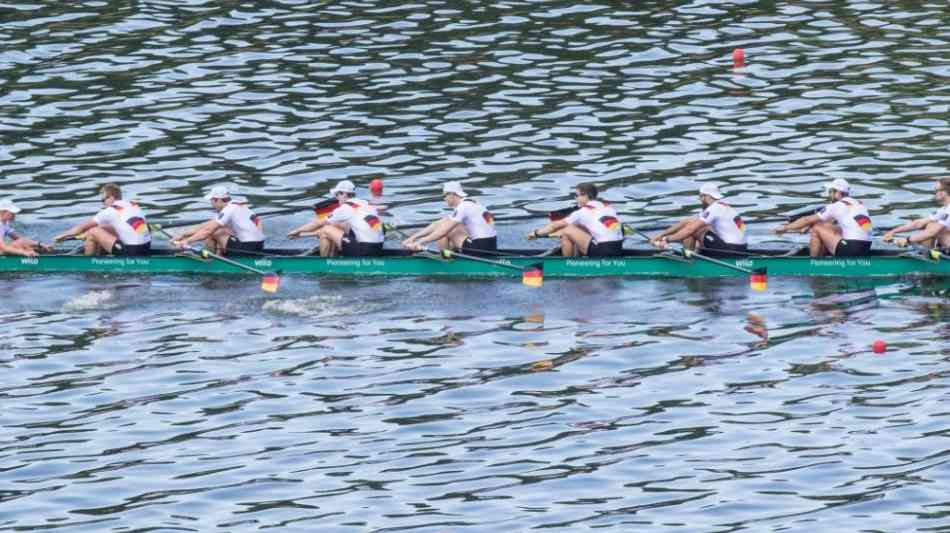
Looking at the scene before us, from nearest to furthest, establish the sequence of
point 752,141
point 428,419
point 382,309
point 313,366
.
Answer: point 428,419 < point 313,366 < point 382,309 < point 752,141

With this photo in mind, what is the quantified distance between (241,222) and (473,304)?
208 inches

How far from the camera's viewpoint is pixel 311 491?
83.4 feet

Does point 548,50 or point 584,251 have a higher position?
point 548,50

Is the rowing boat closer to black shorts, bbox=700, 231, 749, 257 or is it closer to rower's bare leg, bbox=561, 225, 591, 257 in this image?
black shorts, bbox=700, 231, 749, 257

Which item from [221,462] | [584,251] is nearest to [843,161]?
[584,251]

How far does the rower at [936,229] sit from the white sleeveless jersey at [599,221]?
4746mm

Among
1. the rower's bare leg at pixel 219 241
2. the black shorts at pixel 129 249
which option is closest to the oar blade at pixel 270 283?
the rower's bare leg at pixel 219 241

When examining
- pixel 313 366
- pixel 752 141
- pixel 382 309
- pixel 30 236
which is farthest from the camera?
pixel 752 141

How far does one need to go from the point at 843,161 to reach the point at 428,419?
16699 millimetres

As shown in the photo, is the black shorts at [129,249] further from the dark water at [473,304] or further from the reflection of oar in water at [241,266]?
the dark water at [473,304]

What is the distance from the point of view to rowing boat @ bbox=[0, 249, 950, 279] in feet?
113

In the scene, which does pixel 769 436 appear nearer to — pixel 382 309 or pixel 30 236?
pixel 382 309

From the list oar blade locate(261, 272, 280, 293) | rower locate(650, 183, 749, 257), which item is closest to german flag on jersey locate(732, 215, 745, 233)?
rower locate(650, 183, 749, 257)

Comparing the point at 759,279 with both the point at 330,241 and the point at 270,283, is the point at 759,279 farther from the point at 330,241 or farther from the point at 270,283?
the point at 270,283
